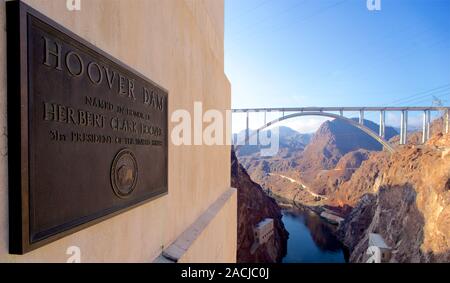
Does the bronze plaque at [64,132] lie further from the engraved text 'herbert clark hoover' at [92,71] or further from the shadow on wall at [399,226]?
the shadow on wall at [399,226]

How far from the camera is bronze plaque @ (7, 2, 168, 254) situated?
90 cm

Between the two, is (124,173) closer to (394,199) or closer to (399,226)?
(399,226)

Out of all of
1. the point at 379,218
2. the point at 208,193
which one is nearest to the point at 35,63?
the point at 208,193

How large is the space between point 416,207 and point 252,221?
14.0 m

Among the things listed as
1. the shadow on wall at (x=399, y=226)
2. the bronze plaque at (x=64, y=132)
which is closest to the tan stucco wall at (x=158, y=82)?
the bronze plaque at (x=64, y=132)

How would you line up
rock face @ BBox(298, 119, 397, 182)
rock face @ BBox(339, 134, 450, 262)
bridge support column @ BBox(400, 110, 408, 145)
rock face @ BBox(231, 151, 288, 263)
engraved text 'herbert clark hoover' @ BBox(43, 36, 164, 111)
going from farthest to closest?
rock face @ BBox(298, 119, 397, 182)
bridge support column @ BBox(400, 110, 408, 145)
rock face @ BBox(231, 151, 288, 263)
rock face @ BBox(339, 134, 450, 262)
engraved text 'herbert clark hoover' @ BBox(43, 36, 164, 111)

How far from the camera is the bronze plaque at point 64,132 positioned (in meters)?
0.90

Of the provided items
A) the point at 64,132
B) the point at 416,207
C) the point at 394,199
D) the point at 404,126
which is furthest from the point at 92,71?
the point at 404,126

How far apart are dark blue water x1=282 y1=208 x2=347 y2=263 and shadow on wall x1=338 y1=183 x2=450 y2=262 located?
2.31 m

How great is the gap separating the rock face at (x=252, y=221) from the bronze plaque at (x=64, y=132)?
21.6 meters

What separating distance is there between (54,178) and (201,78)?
8.19 ft

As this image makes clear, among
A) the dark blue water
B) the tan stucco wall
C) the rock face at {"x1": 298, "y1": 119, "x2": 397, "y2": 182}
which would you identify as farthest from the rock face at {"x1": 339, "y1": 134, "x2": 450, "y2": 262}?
the rock face at {"x1": 298, "y1": 119, "x2": 397, "y2": 182}

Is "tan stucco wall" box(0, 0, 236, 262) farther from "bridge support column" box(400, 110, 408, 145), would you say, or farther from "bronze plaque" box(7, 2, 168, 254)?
"bridge support column" box(400, 110, 408, 145)

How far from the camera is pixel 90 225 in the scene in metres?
1.24
